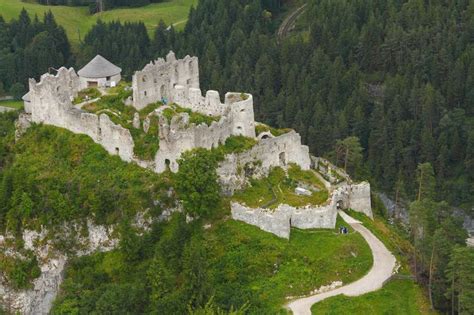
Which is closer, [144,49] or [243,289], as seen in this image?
[243,289]

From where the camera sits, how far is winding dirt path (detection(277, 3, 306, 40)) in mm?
178250

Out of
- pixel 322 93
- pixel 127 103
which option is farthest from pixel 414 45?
pixel 127 103

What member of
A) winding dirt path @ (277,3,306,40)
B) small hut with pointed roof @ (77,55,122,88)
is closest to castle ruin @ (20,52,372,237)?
small hut with pointed roof @ (77,55,122,88)

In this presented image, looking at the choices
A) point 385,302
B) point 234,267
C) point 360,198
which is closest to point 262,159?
point 360,198

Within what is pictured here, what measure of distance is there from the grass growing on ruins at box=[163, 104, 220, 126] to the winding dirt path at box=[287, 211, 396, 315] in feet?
51.3

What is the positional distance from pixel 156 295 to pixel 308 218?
1482 centimetres

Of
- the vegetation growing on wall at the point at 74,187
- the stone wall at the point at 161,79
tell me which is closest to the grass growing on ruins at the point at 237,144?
the vegetation growing on wall at the point at 74,187

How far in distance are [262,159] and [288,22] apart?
4102 inches

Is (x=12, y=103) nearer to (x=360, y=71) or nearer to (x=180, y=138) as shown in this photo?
(x=360, y=71)

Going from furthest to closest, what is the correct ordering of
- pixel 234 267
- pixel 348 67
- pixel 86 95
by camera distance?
pixel 348 67 < pixel 86 95 < pixel 234 267

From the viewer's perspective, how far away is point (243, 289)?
7219 centimetres

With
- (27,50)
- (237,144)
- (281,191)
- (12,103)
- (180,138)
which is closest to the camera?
(180,138)

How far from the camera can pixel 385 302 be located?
71625 millimetres

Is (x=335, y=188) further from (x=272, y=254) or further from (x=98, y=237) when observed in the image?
(x=98, y=237)
